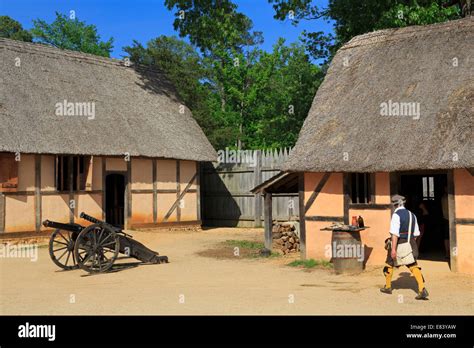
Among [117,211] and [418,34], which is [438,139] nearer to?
[418,34]

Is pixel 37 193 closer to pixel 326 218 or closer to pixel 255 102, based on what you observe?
pixel 326 218

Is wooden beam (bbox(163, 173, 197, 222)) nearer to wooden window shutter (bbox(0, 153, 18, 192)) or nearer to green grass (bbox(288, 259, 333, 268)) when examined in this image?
wooden window shutter (bbox(0, 153, 18, 192))

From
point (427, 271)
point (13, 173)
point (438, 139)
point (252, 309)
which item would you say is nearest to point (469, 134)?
point (438, 139)

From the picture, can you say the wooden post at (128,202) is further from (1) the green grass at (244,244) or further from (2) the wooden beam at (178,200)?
(1) the green grass at (244,244)

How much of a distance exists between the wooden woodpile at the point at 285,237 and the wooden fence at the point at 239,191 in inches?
218

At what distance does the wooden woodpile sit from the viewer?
15.3 metres

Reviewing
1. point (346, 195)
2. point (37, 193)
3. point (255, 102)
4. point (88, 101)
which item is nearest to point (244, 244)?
point (346, 195)

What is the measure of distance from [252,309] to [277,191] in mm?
6880

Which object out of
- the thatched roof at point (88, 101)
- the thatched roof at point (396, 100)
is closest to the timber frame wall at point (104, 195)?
the thatched roof at point (88, 101)

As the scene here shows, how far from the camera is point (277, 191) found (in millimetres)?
14898

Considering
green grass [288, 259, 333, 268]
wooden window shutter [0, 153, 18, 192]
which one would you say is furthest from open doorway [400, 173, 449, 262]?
wooden window shutter [0, 153, 18, 192]

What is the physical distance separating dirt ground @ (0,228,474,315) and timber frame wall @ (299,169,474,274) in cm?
63
